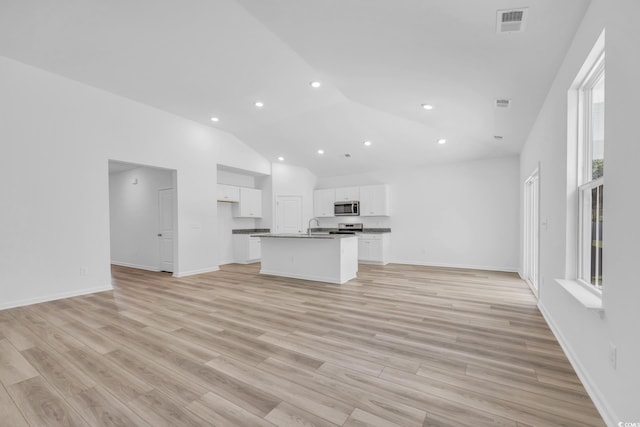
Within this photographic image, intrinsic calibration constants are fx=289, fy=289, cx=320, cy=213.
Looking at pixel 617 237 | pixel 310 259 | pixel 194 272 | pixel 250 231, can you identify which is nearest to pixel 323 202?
pixel 250 231

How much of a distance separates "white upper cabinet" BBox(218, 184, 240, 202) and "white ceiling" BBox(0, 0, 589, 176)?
1.97 metres

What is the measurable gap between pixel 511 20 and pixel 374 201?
5926 millimetres

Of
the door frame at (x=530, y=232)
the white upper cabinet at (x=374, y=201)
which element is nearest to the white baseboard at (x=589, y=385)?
the door frame at (x=530, y=232)

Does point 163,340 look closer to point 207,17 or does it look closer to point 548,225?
point 207,17

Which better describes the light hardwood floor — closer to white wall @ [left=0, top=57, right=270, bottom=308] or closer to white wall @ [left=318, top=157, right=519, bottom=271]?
white wall @ [left=0, top=57, right=270, bottom=308]

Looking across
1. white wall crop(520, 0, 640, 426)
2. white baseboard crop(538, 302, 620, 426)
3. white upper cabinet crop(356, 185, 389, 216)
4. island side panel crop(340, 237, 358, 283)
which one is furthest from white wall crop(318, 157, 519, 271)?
white wall crop(520, 0, 640, 426)

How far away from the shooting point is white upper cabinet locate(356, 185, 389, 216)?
7.82 meters

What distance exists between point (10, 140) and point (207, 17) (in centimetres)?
327

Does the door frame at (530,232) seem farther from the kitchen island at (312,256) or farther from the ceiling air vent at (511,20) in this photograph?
the ceiling air vent at (511,20)

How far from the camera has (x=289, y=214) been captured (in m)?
8.62

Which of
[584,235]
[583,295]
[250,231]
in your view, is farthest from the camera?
[250,231]

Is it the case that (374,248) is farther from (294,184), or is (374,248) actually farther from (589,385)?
(589,385)

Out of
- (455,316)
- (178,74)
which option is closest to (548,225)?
(455,316)

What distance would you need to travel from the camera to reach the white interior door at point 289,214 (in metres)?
8.49
